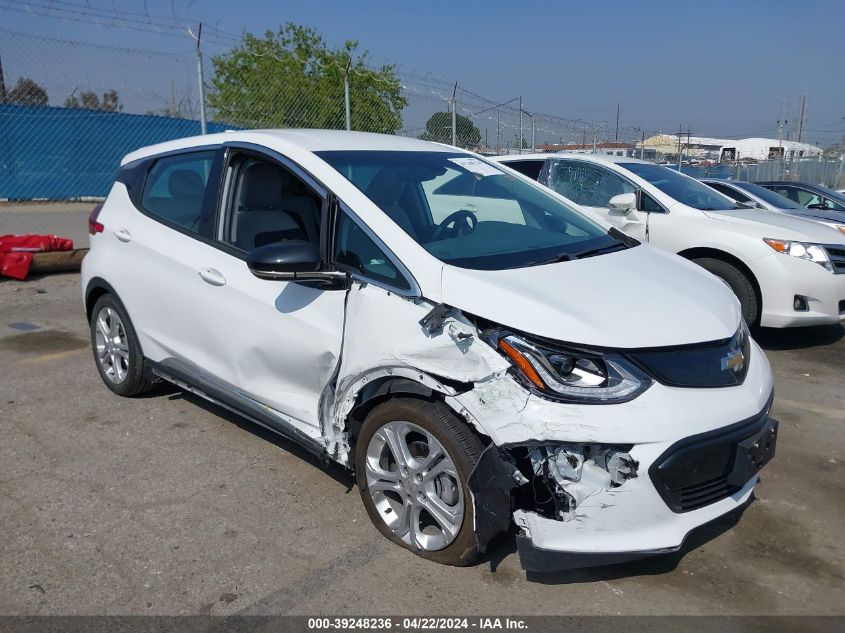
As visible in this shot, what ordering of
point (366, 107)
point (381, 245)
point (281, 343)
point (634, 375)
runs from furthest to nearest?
point (366, 107) → point (281, 343) → point (381, 245) → point (634, 375)

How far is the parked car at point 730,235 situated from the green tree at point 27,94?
8931mm

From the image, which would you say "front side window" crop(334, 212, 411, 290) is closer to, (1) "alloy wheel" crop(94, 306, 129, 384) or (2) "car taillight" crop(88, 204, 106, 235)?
(1) "alloy wheel" crop(94, 306, 129, 384)

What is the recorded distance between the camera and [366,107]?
12180 mm

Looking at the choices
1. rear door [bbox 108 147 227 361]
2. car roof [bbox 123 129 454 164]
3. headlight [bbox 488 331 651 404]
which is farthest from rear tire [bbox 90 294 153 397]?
headlight [bbox 488 331 651 404]

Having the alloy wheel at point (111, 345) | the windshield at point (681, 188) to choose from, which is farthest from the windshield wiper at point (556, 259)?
the windshield at point (681, 188)

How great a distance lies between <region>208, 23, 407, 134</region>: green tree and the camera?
11.9 m

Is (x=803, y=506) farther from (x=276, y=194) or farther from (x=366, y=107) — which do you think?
(x=366, y=107)

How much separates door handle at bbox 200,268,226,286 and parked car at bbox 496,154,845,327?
10.7 ft

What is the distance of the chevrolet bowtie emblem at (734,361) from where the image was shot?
9.32 ft

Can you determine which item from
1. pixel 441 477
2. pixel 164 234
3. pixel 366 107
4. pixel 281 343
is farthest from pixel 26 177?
pixel 441 477

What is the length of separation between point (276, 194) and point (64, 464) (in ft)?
6.21

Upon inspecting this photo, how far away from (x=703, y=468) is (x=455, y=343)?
102 cm

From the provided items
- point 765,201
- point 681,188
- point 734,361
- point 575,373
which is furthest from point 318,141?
point 765,201

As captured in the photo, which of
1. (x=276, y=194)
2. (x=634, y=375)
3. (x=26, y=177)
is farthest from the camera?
(x=26, y=177)
